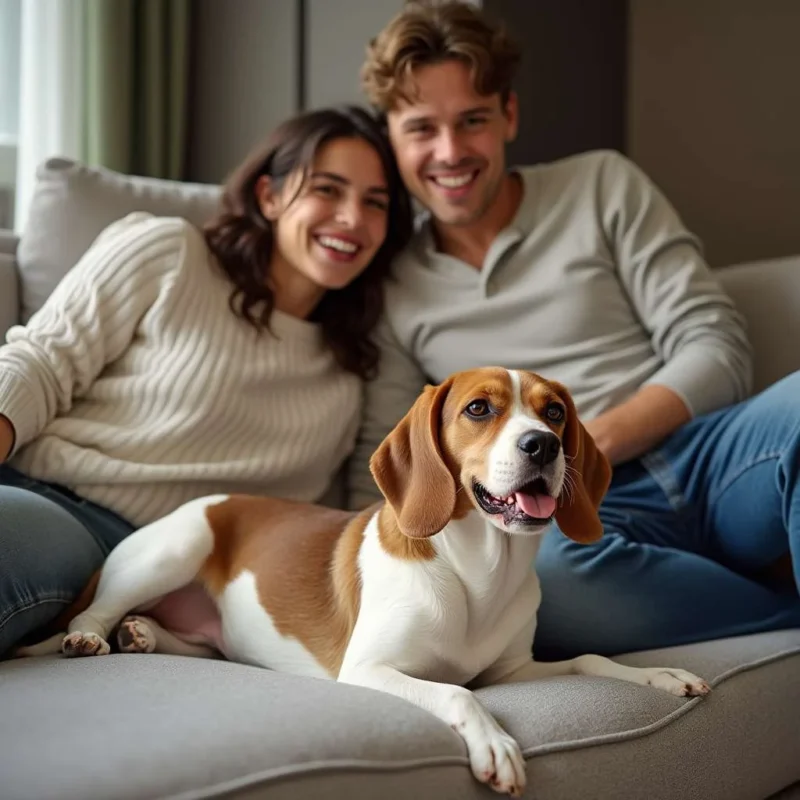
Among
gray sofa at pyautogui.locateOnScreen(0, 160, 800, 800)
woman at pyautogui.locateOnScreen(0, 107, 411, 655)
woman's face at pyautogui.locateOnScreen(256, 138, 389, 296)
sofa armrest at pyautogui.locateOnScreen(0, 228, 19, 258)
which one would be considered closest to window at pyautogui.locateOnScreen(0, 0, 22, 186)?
sofa armrest at pyautogui.locateOnScreen(0, 228, 19, 258)

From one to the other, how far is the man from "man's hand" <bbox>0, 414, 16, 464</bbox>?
77 centimetres

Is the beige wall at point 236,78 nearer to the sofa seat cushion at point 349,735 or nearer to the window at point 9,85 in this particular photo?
the window at point 9,85

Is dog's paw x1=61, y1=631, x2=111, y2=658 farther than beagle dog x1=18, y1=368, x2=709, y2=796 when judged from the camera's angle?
Yes

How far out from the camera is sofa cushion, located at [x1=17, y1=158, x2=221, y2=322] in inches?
81.4

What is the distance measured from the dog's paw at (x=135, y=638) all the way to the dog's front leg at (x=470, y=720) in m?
0.44

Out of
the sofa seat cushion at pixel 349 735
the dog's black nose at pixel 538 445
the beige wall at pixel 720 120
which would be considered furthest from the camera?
the beige wall at pixel 720 120

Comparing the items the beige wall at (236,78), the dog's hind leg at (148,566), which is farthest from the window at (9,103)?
the dog's hind leg at (148,566)

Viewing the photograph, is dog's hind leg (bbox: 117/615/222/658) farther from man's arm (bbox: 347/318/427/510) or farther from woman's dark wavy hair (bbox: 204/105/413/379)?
woman's dark wavy hair (bbox: 204/105/413/379)

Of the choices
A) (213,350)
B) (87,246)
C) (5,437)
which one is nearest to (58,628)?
(5,437)

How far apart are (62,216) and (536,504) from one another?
1339 millimetres

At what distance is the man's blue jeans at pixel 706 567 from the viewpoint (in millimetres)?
1612

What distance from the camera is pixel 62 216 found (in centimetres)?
208

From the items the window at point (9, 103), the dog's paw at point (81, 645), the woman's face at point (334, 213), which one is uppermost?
the window at point (9, 103)

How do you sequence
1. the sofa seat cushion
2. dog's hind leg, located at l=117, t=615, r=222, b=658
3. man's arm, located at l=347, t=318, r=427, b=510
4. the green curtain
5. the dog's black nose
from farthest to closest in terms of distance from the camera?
the green curtain
man's arm, located at l=347, t=318, r=427, b=510
dog's hind leg, located at l=117, t=615, r=222, b=658
the dog's black nose
the sofa seat cushion
